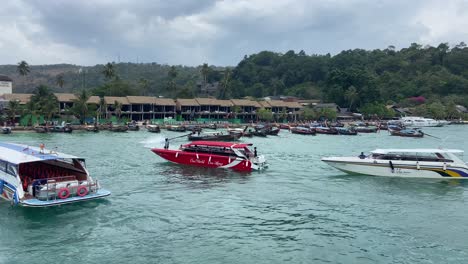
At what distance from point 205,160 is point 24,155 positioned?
13.6 metres

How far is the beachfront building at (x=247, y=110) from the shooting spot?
343ft

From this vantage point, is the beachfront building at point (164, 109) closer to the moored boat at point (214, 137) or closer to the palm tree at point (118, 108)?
the palm tree at point (118, 108)

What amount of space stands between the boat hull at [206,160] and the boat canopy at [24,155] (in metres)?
12.0

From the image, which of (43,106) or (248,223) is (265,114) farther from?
(248,223)

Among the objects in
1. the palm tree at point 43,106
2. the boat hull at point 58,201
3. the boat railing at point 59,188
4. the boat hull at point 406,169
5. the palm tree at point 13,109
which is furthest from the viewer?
the palm tree at point 43,106

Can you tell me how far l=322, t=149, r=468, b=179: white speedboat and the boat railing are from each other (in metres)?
16.9

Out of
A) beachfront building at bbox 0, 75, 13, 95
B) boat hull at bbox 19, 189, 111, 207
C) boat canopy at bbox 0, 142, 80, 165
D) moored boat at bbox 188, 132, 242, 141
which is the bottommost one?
boat hull at bbox 19, 189, 111, 207

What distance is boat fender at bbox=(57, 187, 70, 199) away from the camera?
706 inches

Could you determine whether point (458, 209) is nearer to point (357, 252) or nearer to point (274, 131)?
point (357, 252)

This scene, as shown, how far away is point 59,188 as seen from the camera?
18.0 meters

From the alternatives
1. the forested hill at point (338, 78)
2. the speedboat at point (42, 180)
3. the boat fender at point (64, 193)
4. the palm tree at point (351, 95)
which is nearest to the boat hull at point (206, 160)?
the speedboat at point (42, 180)

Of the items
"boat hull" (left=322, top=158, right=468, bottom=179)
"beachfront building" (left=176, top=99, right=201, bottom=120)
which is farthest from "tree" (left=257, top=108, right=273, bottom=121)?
"boat hull" (left=322, top=158, right=468, bottom=179)

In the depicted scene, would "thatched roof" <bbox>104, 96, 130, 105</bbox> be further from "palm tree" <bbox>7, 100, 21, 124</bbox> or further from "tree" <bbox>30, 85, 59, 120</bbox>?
"palm tree" <bbox>7, 100, 21, 124</bbox>

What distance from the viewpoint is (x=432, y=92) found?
5344 inches
